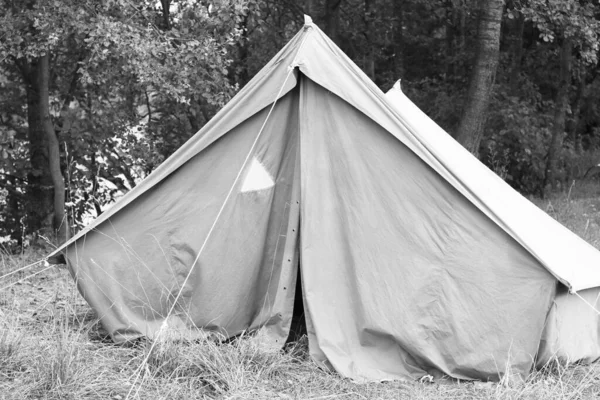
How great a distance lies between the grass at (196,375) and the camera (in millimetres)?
3838

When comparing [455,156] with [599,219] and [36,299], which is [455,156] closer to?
[36,299]

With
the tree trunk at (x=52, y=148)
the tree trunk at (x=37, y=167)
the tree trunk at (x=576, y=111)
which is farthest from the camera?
the tree trunk at (x=576, y=111)

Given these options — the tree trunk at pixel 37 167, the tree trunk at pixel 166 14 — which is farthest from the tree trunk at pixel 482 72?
the tree trunk at pixel 37 167

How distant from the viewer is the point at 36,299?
564cm

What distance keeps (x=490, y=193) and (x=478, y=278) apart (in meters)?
0.93

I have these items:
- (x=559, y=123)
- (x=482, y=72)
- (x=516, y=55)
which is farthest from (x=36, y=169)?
(x=516, y=55)

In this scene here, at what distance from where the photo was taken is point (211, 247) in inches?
183

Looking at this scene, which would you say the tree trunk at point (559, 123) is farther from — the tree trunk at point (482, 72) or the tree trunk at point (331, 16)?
the tree trunk at point (331, 16)

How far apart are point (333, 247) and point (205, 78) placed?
4.73m

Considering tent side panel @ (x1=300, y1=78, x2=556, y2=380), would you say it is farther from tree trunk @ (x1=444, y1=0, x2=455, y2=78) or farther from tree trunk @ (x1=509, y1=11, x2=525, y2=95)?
tree trunk @ (x1=444, y1=0, x2=455, y2=78)

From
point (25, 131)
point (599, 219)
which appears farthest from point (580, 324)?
point (25, 131)

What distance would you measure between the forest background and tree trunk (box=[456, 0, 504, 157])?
0.05 feet

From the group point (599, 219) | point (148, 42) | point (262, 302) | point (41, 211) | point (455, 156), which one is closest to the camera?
point (262, 302)

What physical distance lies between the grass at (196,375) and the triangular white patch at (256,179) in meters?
0.92
